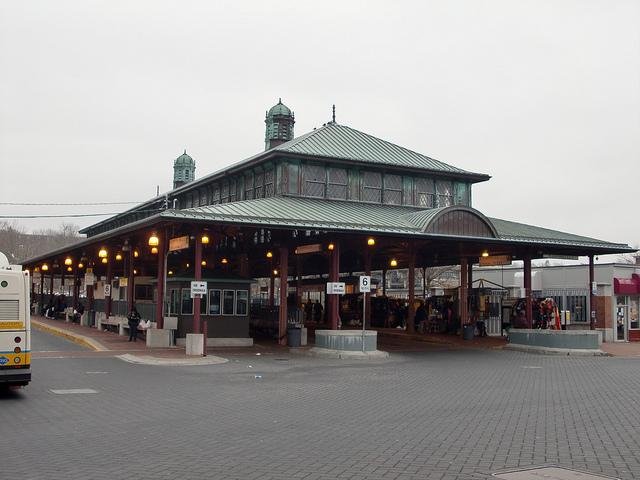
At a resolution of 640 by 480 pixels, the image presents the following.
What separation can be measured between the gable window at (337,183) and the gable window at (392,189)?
2541mm

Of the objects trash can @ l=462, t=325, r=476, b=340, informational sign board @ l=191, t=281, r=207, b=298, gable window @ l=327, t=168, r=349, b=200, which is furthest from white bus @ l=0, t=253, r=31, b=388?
trash can @ l=462, t=325, r=476, b=340

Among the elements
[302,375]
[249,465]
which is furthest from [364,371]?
[249,465]

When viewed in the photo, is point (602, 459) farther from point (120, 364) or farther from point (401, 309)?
point (401, 309)

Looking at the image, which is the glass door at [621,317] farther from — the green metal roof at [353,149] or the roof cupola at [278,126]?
the roof cupola at [278,126]

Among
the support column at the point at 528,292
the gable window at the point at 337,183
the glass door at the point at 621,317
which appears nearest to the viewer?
the support column at the point at 528,292

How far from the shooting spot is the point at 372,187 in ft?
124

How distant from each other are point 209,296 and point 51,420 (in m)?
19.0

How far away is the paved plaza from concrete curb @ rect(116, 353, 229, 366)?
101 cm

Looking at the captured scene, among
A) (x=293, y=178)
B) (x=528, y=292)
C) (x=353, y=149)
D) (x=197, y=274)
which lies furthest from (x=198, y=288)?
(x=528, y=292)

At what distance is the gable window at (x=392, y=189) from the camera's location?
38281mm

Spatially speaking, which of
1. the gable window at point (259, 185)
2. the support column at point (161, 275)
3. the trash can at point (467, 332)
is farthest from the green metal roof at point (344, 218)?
the trash can at point (467, 332)

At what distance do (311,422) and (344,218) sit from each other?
18.1 m

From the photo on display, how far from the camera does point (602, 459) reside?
9.76 m

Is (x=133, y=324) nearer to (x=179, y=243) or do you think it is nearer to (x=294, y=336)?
(x=179, y=243)
